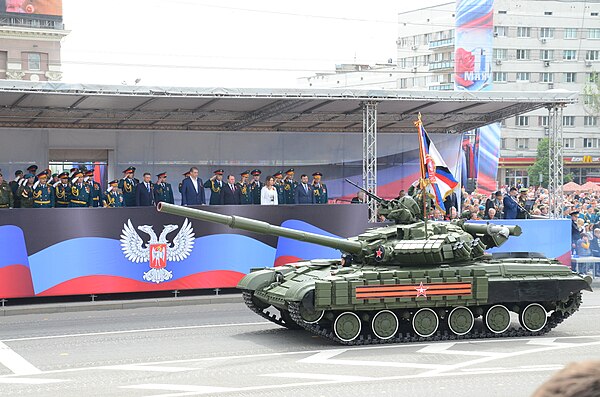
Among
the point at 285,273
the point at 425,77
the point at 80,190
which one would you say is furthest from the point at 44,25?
the point at 285,273

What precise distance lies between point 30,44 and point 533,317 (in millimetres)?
56673

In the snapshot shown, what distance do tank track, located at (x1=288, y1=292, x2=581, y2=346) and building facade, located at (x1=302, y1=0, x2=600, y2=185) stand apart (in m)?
68.3

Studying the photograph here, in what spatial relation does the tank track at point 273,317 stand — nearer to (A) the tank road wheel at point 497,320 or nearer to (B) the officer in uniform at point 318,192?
(A) the tank road wheel at point 497,320

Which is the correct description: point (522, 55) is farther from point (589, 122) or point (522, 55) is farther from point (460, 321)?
point (460, 321)

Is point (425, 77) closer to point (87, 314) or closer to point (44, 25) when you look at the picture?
point (44, 25)

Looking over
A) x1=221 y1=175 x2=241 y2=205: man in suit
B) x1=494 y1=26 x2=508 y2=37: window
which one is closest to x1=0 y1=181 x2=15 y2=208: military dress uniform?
x1=221 y1=175 x2=241 y2=205: man in suit

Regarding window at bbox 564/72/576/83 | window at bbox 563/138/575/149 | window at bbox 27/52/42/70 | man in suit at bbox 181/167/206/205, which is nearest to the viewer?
man in suit at bbox 181/167/206/205

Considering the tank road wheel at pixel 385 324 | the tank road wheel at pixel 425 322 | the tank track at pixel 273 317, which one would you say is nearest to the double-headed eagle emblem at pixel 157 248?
the tank track at pixel 273 317

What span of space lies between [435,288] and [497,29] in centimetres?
7511

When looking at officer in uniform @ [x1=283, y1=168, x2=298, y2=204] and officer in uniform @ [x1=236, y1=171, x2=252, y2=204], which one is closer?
officer in uniform @ [x1=236, y1=171, x2=252, y2=204]

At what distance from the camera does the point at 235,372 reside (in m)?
12.0

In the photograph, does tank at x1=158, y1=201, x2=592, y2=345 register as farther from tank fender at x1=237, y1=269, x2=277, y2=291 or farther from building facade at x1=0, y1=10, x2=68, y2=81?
building facade at x1=0, y1=10, x2=68, y2=81

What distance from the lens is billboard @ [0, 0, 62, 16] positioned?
213 ft

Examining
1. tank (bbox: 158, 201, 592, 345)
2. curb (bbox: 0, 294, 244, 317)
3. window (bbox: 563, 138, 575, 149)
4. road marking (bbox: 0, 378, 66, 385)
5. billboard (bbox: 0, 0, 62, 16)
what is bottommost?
road marking (bbox: 0, 378, 66, 385)
